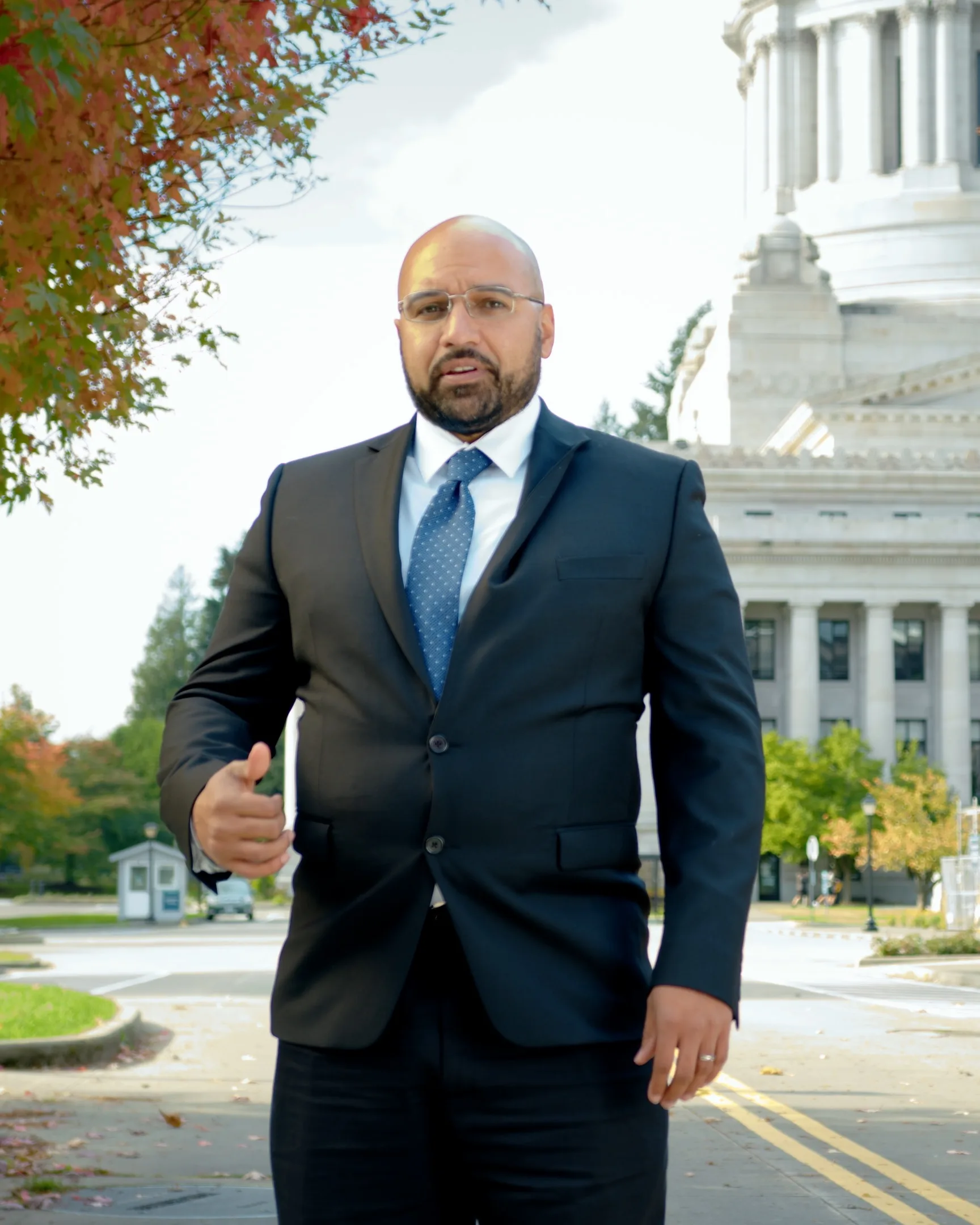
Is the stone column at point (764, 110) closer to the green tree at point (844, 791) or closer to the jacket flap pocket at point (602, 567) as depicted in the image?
the green tree at point (844, 791)

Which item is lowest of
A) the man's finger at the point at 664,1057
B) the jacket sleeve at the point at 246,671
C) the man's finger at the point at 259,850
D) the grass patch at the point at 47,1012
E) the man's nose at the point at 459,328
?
the grass patch at the point at 47,1012

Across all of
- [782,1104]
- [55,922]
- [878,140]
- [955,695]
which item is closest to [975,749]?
[955,695]

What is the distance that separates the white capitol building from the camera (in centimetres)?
8531

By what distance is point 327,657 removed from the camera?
386cm

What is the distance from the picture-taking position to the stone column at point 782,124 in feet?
367

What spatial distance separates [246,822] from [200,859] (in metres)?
0.23

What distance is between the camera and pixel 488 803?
3.62 m

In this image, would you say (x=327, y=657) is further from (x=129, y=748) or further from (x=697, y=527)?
(x=129, y=748)

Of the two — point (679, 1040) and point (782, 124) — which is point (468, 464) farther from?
point (782, 124)

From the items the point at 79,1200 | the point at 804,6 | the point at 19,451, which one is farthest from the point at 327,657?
the point at 804,6

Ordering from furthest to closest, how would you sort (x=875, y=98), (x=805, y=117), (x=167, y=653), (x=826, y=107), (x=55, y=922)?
1. (x=167, y=653)
2. (x=805, y=117)
3. (x=826, y=107)
4. (x=875, y=98)
5. (x=55, y=922)

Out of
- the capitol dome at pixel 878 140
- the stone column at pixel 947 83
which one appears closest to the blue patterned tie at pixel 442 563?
the capitol dome at pixel 878 140

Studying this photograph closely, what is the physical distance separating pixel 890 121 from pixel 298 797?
367ft

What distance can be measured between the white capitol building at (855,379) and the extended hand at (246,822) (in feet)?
263
